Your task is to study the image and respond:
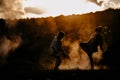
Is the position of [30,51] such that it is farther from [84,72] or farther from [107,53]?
[84,72]

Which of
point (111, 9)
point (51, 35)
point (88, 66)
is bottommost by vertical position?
point (88, 66)

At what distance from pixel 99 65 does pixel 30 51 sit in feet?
14.7

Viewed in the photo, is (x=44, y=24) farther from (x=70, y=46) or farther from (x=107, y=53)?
(x=107, y=53)

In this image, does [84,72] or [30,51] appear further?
[30,51]

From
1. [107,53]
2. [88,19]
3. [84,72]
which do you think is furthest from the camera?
[88,19]

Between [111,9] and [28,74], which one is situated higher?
[111,9]

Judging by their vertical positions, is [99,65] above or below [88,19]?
below

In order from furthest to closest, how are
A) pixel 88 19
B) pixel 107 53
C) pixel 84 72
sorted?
1. pixel 88 19
2. pixel 107 53
3. pixel 84 72

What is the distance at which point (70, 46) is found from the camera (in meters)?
25.1

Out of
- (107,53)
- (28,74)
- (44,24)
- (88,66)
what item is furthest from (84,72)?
(44,24)

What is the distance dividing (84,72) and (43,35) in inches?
444

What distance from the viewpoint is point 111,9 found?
2284cm

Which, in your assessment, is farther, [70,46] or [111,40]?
[70,46]

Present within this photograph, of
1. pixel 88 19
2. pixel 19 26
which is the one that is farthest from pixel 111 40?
pixel 19 26
